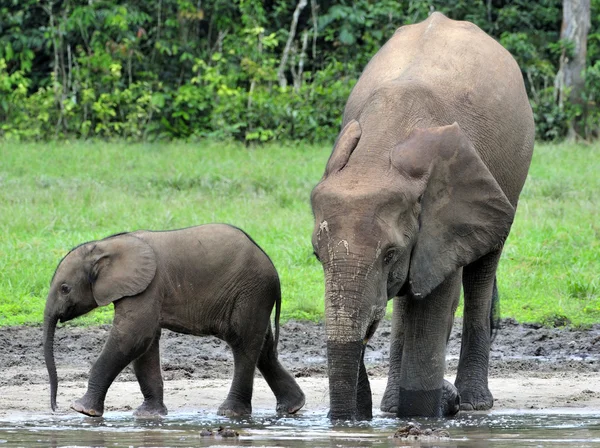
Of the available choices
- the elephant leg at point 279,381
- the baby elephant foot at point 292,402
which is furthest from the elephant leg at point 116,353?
the baby elephant foot at point 292,402

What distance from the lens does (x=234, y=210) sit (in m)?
13.7

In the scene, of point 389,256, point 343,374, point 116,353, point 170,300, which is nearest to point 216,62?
point 170,300

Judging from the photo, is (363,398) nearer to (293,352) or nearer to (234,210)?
(293,352)

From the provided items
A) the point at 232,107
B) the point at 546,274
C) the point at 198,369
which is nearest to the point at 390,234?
the point at 198,369

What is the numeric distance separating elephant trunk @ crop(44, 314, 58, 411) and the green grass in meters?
2.50

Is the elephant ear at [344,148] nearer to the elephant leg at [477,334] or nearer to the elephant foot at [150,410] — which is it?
the elephant leg at [477,334]

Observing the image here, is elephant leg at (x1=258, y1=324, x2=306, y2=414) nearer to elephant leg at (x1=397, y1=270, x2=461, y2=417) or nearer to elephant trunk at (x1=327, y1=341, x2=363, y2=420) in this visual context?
elephant leg at (x1=397, y1=270, x2=461, y2=417)

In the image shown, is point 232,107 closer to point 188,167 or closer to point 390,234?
point 188,167

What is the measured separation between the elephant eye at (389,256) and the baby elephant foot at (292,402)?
1.60 m

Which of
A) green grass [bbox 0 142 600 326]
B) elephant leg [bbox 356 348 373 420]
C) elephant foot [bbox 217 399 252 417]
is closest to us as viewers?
elephant leg [bbox 356 348 373 420]

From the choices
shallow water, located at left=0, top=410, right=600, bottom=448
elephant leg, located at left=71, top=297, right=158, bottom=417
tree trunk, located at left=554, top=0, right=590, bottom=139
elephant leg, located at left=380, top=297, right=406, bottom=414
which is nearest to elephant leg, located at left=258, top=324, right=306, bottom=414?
shallow water, located at left=0, top=410, right=600, bottom=448

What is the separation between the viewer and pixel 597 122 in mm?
20266

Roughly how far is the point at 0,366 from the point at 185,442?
2.78 metres

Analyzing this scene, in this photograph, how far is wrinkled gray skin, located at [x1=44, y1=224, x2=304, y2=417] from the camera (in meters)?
7.28
